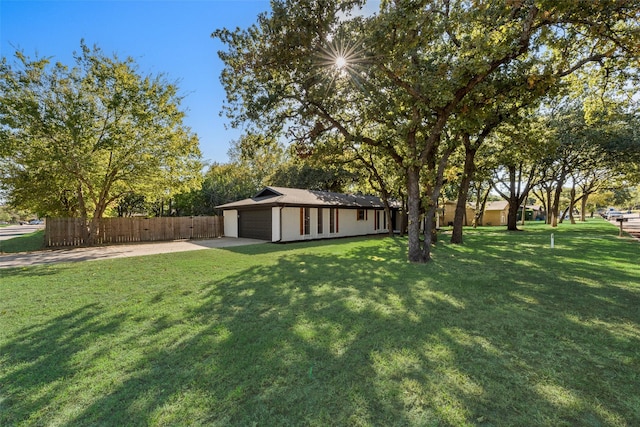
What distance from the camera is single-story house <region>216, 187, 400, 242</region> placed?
15.1 metres

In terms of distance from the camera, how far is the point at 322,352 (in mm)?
3066

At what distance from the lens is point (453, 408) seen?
219 centimetres

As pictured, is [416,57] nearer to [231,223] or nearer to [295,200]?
[295,200]

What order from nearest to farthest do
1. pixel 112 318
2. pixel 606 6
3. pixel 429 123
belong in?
pixel 112 318, pixel 606 6, pixel 429 123

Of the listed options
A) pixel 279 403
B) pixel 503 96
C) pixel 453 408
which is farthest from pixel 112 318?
pixel 503 96

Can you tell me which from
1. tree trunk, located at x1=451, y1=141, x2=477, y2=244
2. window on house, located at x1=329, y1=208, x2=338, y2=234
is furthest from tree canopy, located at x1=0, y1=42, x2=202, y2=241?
tree trunk, located at x1=451, y1=141, x2=477, y2=244

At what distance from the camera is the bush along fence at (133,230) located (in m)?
13.3

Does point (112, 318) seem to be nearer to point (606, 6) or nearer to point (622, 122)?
point (606, 6)

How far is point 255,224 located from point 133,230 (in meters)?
6.90

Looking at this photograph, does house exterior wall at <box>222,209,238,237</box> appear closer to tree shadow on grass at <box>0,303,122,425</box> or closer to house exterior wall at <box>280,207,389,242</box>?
house exterior wall at <box>280,207,389,242</box>

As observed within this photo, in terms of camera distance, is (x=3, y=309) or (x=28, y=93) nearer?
(x=3, y=309)

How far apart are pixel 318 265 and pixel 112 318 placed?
5.08 meters

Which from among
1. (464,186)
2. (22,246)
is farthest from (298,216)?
(22,246)

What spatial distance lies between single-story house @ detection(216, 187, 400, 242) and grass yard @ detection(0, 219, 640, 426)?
29.4 ft
